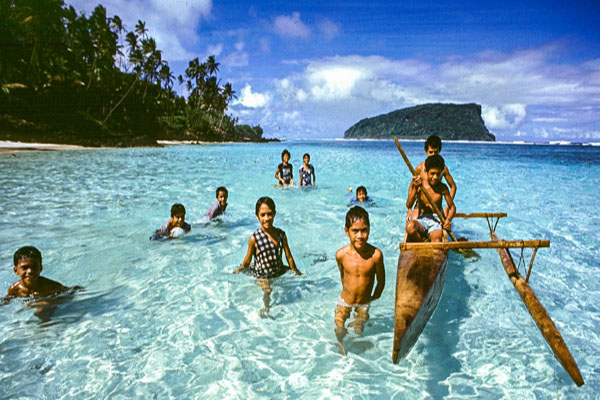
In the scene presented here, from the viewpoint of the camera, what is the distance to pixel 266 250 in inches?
177

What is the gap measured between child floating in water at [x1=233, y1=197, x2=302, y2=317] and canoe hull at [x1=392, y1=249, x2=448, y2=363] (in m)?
1.43

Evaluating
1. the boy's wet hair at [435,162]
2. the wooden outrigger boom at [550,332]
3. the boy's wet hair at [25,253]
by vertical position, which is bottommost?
the wooden outrigger boom at [550,332]

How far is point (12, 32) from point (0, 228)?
4024 cm

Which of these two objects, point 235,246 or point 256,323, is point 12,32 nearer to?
point 235,246

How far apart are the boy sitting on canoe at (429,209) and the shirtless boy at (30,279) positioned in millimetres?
4909

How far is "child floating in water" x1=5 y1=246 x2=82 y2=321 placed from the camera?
397 cm

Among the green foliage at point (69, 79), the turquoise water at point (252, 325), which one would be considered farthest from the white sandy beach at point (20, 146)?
the turquoise water at point (252, 325)

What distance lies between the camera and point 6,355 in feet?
11.1

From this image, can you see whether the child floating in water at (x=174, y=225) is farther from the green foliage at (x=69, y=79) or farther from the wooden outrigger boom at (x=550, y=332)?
the green foliage at (x=69, y=79)

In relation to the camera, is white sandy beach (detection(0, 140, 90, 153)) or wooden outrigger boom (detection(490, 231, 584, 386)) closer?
wooden outrigger boom (detection(490, 231, 584, 386))

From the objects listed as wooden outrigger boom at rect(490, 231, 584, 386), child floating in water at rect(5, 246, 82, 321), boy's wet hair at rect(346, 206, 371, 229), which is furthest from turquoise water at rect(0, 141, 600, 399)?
boy's wet hair at rect(346, 206, 371, 229)

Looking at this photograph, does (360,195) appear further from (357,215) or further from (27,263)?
(27,263)

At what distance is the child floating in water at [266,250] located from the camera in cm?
426

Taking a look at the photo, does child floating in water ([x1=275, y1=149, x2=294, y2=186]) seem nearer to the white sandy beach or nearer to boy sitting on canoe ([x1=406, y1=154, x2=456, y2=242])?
boy sitting on canoe ([x1=406, y1=154, x2=456, y2=242])
